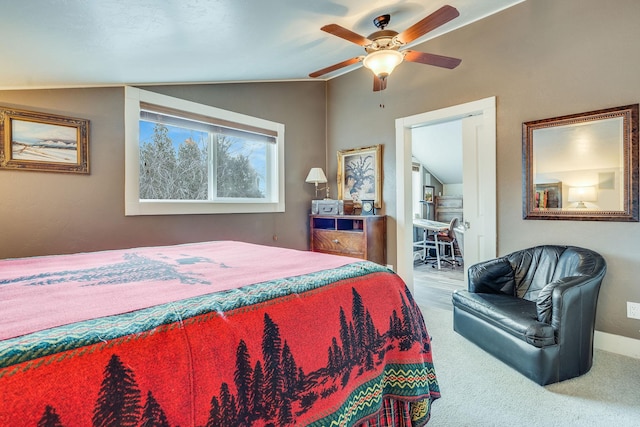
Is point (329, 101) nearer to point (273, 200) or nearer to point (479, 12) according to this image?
point (273, 200)

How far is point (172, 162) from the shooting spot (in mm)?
3086

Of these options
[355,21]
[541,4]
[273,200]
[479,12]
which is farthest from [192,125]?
[541,4]

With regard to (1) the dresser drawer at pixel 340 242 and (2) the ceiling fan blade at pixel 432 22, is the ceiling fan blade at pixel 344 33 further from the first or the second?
(1) the dresser drawer at pixel 340 242

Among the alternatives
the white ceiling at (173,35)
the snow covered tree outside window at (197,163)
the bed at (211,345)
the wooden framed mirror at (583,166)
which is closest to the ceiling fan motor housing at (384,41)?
the white ceiling at (173,35)

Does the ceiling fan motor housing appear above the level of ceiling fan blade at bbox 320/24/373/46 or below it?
above

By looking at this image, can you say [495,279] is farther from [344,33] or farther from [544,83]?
[344,33]

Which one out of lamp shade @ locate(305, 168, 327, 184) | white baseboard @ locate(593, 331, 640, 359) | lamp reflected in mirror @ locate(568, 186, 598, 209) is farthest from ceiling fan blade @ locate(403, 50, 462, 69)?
white baseboard @ locate(593, 331, 640, 359)

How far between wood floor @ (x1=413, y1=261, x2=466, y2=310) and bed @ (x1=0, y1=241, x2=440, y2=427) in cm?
249

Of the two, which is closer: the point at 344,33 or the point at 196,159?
the point at 344,33

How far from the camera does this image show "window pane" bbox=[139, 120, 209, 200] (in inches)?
114

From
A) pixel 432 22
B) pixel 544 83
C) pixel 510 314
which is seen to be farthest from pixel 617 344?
pixel 432 22

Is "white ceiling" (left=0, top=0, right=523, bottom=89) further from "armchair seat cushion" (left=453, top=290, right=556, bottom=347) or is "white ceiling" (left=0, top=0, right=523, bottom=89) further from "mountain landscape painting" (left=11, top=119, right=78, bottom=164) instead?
"armchair seat cushion" (left=453, top=290, right=556, bottom=347)

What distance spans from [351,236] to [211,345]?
301cm

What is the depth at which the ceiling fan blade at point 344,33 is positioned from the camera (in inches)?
78.1
